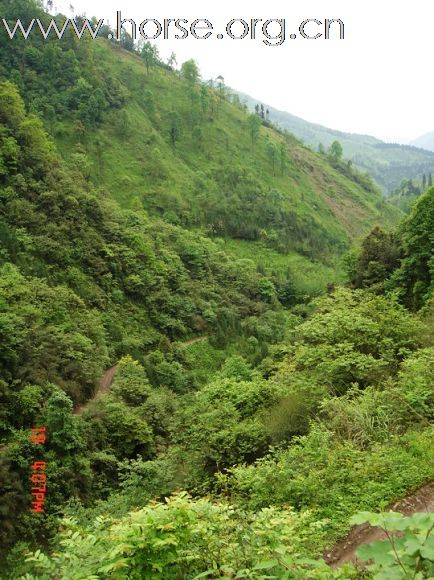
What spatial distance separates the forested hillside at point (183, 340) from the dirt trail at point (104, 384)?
7.5 inches

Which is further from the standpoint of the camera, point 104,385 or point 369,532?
point 104,385

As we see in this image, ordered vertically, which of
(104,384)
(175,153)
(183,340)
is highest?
(175,153)

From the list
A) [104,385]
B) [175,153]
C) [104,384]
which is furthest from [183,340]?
[175,153]

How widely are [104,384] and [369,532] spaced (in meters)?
24.5

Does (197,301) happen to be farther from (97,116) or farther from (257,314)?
(97,116)

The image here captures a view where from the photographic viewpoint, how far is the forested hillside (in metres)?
5.94

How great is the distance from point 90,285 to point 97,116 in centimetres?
4041

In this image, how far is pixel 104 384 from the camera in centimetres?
2875

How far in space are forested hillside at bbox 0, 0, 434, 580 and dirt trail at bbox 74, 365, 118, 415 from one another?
19 cm

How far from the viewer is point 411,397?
9.03 meters
